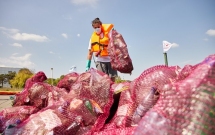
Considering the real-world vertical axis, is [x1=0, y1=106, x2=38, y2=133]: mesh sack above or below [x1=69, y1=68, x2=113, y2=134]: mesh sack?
below

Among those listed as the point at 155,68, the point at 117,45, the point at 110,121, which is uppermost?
the point at 117,45

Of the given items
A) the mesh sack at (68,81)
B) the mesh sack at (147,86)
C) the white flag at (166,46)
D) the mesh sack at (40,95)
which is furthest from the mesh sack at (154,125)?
the white flag at (166,46)

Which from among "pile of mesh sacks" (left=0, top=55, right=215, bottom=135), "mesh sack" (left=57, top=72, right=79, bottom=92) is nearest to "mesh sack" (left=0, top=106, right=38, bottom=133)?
"pile of mesh sacks" (left=0, top=55, right=215, bottom=135)

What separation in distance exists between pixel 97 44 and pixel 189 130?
437 centimetres

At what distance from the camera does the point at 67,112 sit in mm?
2055

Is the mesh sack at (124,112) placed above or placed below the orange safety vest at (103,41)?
below

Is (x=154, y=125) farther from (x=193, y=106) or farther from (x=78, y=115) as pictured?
(x=78, y=115)

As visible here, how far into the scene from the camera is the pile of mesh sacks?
3.33 feet

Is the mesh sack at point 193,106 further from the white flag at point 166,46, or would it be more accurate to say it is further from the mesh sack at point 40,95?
the white flag at point 166,46

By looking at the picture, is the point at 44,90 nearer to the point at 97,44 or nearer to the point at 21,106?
the point at 21,106

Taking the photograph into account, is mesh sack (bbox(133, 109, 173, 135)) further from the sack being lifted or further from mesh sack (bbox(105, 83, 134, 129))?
the sack being lifted

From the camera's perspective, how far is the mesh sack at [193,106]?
0.99 m

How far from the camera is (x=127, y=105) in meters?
2.19

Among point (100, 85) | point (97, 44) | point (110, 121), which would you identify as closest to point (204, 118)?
point (110, 121)
